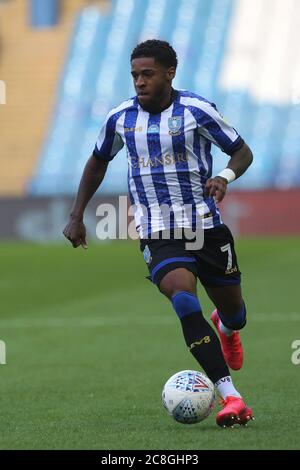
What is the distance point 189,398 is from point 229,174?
1.29 metres

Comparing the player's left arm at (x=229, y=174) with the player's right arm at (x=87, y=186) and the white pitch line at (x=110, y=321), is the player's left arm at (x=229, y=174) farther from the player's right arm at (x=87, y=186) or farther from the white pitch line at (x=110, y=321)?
the white pitch line at (x=110, y=321)

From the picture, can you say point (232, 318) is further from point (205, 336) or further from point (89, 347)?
point (89, 347)

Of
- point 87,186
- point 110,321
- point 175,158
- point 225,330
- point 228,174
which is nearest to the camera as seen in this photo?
point 228,174

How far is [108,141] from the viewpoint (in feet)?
22.6

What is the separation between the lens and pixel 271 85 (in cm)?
3672

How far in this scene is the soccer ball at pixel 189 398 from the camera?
6.05 m

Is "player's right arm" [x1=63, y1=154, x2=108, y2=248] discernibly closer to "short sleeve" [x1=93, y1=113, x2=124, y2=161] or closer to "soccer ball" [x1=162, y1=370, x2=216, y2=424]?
"short sleeve" [x1=93, y1=113, x2=124, y2=161]

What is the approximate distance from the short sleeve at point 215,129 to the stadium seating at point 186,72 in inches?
1106

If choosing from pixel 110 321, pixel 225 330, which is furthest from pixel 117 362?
pixel 110 321

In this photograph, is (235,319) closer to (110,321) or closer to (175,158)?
(175,158)

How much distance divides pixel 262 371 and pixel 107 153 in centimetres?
262

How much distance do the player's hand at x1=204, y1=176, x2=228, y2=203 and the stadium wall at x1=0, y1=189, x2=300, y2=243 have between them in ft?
73.6

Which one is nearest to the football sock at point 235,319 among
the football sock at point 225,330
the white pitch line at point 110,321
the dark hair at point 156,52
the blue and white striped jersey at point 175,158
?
the football sock at point 225,330

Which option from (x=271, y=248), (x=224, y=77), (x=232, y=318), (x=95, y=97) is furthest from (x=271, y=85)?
(x=232, y=318)
